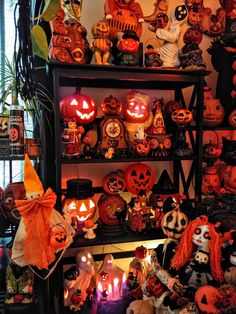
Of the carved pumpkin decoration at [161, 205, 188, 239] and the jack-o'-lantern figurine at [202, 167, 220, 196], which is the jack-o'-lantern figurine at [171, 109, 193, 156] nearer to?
the jack-o'-lantern figurine at [202, 167, 220, 196]

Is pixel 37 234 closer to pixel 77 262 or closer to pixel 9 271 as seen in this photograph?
pixel 9 271

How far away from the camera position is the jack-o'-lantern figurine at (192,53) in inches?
57.7

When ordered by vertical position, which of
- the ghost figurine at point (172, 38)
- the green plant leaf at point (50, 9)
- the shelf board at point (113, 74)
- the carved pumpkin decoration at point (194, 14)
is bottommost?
the green plant leaf at point (50, 9)

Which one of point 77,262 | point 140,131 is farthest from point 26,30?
point 77,262

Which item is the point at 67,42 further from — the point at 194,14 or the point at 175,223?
the point at 175,223

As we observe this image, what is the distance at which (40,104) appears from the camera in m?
1.37

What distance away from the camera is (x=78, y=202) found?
1382 mm

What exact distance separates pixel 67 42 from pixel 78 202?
730mm

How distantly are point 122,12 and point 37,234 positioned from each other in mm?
1106

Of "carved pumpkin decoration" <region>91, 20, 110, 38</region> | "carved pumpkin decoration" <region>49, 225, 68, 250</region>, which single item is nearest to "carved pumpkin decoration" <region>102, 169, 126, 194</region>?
"carved pumpkin decoration" <region>49, 225, 68, 250</region>

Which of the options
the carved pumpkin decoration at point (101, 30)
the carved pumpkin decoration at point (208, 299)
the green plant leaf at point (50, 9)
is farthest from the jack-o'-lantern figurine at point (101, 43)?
the carved pumpkin decoration at point (208, 299)

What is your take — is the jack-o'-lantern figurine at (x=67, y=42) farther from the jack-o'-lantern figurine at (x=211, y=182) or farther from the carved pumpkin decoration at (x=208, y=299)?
the carved pumpkin decoration at (x=208, y=299)

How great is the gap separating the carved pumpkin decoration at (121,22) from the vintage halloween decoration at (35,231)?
788 mm

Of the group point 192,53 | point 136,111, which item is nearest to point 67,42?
point 136,111
